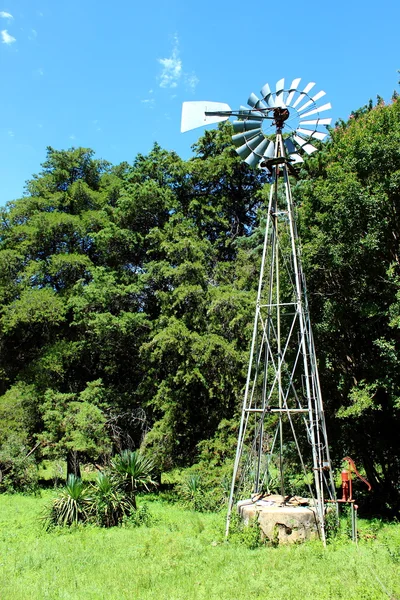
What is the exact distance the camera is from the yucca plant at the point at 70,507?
965 centimetres

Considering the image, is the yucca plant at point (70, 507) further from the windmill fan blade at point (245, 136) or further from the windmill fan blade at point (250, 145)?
the windmill fan blade at point (245, 136)

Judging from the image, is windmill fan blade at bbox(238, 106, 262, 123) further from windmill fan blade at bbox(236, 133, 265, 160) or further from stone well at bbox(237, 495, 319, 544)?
stone well at bbox(237, 495, 319, 544)

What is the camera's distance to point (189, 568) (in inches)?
239

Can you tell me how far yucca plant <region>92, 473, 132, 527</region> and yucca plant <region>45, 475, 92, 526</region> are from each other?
20 centimetres

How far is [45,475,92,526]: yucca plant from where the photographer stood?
965 centimetres

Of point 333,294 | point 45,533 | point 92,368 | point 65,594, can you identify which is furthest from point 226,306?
point 65,594

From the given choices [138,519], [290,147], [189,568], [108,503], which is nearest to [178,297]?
[108,503]

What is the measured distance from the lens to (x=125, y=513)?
9969 mm

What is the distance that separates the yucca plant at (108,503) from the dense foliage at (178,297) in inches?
163

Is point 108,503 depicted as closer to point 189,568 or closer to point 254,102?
point 189,568

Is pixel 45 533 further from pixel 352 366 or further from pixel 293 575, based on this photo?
pixel 352 366

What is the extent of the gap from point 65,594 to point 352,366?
8.55 m

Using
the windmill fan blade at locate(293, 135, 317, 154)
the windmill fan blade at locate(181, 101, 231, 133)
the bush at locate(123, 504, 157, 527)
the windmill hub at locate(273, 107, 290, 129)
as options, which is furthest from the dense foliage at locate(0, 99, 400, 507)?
the bush at locate(123, 504, 157, 527)

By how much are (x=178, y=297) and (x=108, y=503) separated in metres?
6.84
